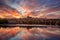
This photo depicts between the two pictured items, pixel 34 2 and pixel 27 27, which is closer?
pixel 34 2

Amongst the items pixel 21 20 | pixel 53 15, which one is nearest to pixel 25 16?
pixel 21 20

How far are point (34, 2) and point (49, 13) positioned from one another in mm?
581

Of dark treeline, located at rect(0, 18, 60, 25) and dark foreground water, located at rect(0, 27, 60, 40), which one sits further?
dark treeline, located at rect(0, 18, 60, 25)

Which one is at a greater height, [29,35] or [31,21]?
[31,21]

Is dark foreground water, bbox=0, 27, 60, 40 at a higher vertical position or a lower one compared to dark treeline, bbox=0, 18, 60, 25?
lower

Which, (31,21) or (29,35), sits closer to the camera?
(29,35)

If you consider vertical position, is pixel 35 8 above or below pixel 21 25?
above

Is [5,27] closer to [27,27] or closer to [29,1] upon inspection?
[27,27]

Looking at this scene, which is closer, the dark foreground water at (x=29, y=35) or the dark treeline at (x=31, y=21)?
the dark foreground water at (x=29, y=35)

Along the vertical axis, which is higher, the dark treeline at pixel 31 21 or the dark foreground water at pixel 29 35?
the dark treeline at pixel 31 21

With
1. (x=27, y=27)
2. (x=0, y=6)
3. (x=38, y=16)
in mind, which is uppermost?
(x=0, y=6)

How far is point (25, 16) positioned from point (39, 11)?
0.46 meters

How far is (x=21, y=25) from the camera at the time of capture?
5.59 m

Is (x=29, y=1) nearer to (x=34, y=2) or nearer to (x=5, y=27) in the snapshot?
(x=34, y=2)
